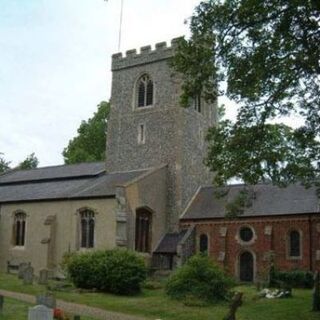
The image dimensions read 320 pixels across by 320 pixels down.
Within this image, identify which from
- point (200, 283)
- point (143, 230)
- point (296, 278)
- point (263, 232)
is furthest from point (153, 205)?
point (200, 283)

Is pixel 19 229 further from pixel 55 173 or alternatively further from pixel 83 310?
pixel 83 310

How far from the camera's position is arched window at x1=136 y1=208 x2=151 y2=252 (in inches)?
1395

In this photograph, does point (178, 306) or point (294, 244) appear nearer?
point (178, 306)

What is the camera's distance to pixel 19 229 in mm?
38938

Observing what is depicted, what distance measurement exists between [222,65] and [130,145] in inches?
886

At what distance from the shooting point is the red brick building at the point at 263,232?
33281mm

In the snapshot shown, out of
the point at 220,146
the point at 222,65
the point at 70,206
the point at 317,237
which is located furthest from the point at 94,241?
the point at 222,65

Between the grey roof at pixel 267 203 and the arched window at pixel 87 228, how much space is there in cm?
632

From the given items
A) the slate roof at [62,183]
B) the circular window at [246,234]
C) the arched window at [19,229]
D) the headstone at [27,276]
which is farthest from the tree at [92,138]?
the headstone at [27,276]

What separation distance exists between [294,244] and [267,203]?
3253mm

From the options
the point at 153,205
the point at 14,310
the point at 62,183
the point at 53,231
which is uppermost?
the point at 62,183

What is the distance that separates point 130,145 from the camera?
132 feet

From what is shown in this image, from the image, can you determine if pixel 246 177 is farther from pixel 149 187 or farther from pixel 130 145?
pixel 130 145

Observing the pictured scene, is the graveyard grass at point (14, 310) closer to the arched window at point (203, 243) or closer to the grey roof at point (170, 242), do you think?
the grey roof at point (170, 242)
